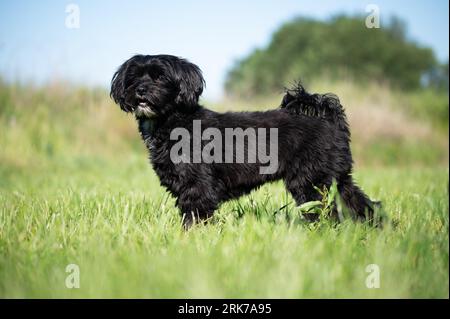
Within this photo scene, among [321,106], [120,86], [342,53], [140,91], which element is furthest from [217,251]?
[342,53]

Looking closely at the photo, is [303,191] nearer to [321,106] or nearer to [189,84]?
[321,106]

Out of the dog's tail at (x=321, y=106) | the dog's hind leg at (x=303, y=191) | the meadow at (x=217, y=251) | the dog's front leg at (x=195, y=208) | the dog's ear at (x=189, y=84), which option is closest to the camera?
the meadow at (x=217, y=251)

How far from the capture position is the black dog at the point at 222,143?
428cm

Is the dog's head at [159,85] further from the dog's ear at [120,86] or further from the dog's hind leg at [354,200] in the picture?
the dog's hind leg at [354,200]

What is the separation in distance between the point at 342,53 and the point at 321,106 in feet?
126

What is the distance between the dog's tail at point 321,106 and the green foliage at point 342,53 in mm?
33296

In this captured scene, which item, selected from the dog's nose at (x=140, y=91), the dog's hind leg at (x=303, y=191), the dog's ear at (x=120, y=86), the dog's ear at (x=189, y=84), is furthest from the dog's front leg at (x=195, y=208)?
the dog's ear at (x=120, y=86)

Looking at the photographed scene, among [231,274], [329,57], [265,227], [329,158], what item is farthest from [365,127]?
[329,57]

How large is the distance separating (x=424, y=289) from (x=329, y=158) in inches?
77.8

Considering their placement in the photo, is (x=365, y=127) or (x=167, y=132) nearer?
(x=167, y=132)

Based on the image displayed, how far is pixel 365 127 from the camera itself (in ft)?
45.3

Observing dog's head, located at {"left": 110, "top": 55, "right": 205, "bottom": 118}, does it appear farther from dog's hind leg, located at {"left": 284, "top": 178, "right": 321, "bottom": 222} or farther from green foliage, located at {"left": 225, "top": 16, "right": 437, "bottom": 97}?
green foliage, located at {"left": 225, "top": 16, "right": 437, "bottom": 97}

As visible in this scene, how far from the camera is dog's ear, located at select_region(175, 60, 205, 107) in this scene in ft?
14.9
